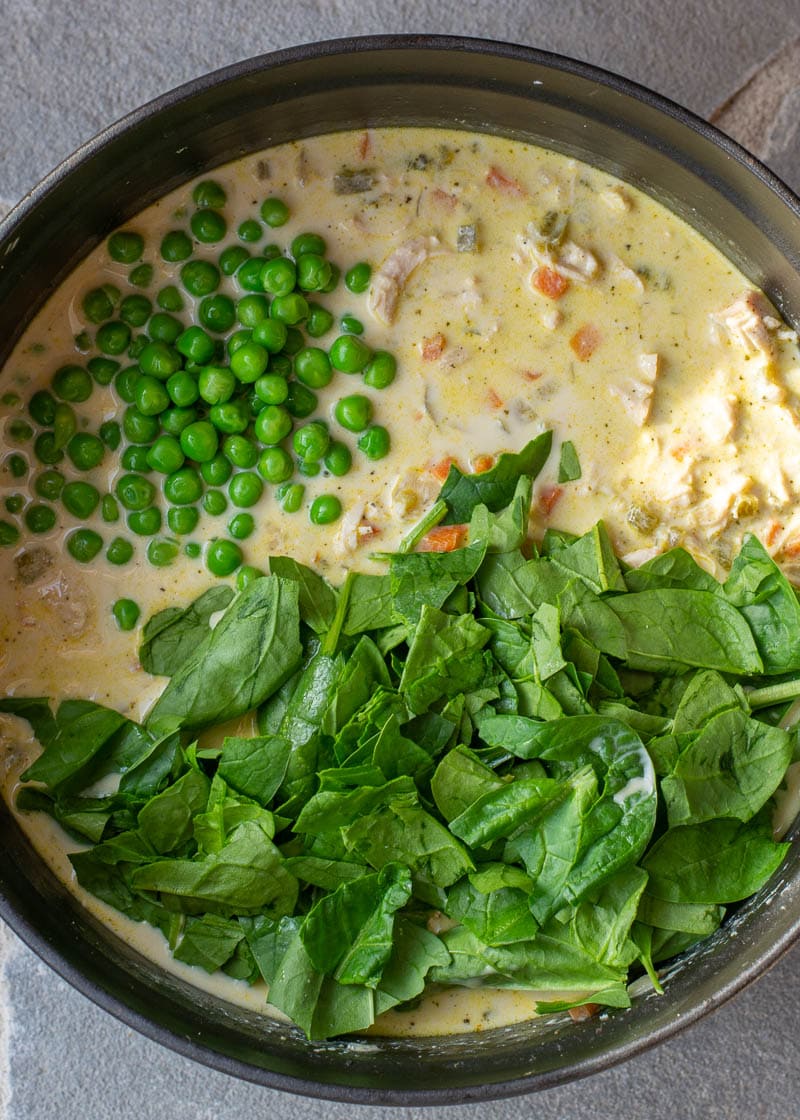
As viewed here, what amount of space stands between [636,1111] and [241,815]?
0.97 m

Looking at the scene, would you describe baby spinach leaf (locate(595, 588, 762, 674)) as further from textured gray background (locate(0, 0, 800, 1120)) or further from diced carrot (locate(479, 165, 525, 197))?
diced carrot (locate(479, 165, 525, 197))

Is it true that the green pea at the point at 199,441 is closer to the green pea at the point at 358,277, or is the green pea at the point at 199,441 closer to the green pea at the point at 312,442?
the green pea at the point at 312,442

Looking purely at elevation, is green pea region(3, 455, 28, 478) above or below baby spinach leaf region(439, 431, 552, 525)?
below

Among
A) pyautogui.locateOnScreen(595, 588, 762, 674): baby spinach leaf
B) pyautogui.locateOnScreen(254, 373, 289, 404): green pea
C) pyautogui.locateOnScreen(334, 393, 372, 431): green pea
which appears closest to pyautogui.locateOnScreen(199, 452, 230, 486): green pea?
pyautogui.locateOnScreen(254, 373, 289, 404): green pea

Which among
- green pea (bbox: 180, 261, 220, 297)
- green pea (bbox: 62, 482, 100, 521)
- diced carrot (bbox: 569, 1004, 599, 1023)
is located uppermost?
green pea (bbox: 180, 261, 220, 297)

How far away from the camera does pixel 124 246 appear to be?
6.68 feet

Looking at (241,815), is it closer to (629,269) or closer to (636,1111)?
(636,1111)

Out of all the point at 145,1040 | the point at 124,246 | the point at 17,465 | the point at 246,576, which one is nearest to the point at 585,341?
the point at 246,576

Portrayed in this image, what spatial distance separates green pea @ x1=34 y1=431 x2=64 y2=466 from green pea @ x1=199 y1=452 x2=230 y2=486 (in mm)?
279

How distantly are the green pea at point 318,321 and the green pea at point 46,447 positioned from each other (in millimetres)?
522

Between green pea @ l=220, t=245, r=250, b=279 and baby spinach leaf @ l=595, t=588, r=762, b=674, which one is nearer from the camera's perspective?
baby spinach leaf @ l=595, t=588, r=762, b=674

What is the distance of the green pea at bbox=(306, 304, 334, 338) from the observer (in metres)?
2.03

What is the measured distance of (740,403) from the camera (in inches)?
81.1

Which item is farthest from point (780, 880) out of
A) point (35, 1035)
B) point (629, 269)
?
point (35, 1035)
